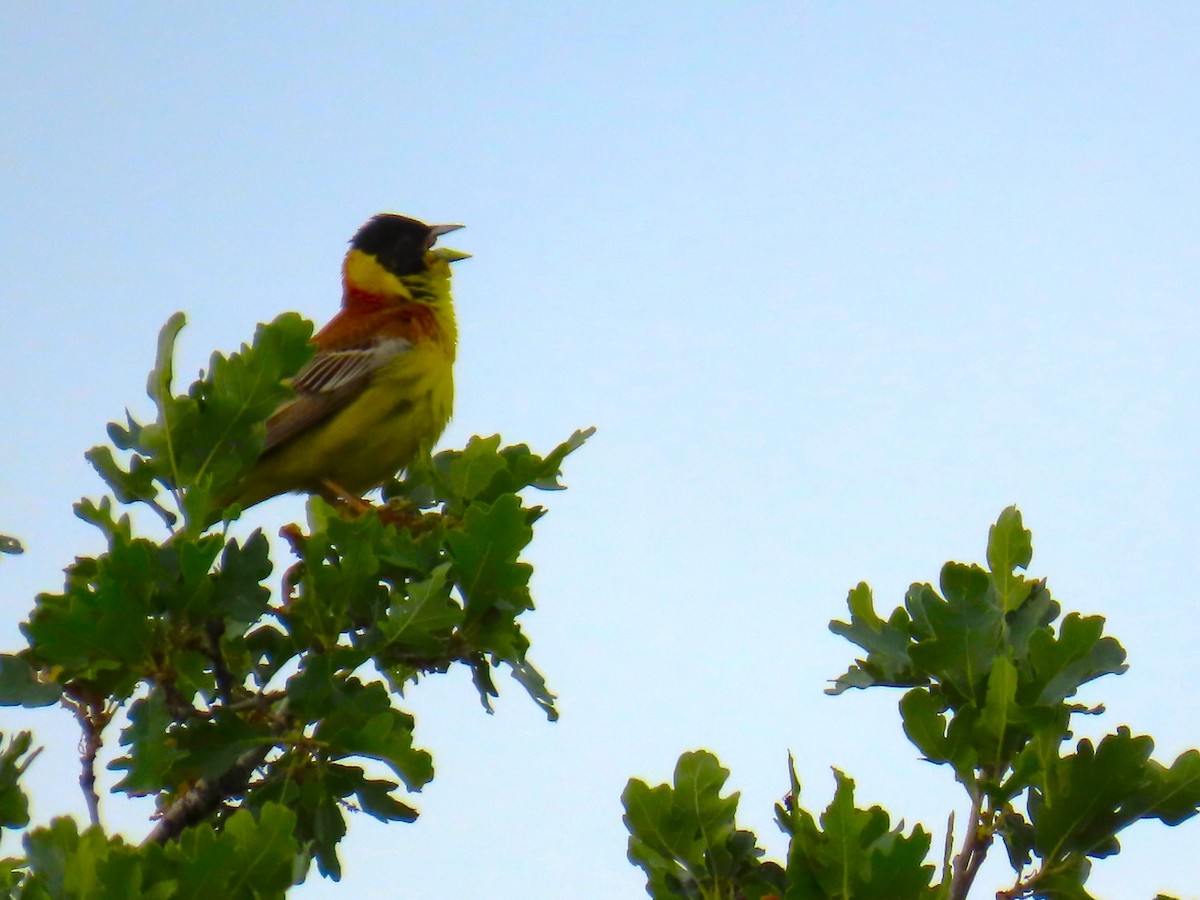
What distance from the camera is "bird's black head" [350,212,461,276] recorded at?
7.28 metres

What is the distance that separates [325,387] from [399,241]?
1.57 m

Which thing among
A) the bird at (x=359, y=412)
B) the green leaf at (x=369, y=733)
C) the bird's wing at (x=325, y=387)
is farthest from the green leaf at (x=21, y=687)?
the bird's wing at (x=325, y=387)

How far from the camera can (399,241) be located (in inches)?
291

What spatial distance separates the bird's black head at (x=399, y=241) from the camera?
23.9 ft

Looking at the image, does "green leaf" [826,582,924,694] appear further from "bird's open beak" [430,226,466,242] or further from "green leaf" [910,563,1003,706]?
"bird's open beak" [430,226,466,242]

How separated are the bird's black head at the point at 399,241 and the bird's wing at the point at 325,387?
1.13 metres

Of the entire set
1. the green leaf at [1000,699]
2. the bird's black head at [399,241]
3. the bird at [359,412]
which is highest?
the bird's black head at [399,241]

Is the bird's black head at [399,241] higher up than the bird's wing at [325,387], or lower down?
higher up

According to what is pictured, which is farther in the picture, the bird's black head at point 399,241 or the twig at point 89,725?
the bird's black head at point 399,241

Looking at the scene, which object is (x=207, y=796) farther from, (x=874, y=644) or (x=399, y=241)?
(x=399, y=241)

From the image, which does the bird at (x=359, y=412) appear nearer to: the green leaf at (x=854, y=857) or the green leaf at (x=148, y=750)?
the green leaf at (x=148, y=750)

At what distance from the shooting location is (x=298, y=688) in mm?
3193

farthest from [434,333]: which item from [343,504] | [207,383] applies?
[207,383]

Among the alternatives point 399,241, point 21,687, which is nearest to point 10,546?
point 21,687
